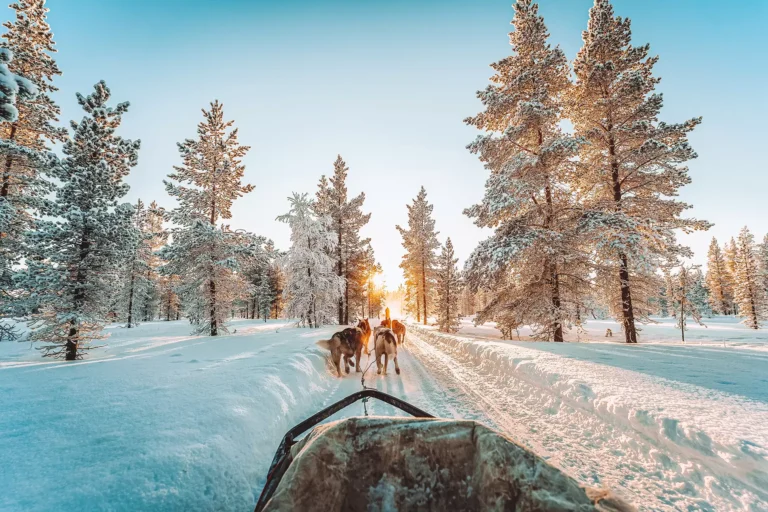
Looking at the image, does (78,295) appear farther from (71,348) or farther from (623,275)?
(623,275)

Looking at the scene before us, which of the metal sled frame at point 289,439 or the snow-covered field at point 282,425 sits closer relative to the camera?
the metal sled frame at point 289,439

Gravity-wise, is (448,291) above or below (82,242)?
below

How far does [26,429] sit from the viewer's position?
316 cm

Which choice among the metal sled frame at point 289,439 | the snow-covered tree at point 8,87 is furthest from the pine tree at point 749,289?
the snow-covered tree at point 8,87

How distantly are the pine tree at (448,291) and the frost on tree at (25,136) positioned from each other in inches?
1146

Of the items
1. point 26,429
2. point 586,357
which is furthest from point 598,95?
point 26,429

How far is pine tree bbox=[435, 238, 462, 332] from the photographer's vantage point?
3003 centimetres

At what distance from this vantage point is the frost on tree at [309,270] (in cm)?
2375

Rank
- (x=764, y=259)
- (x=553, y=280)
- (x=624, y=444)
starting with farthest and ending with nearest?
(x=764, y=259) → (x=553, y=280) → (x=624, y=444)

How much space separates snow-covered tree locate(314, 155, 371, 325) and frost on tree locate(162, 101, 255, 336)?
34.5 feet

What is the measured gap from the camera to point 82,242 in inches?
399

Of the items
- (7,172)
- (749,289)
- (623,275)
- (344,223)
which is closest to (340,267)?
(344,223)

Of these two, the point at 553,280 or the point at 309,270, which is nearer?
the point at 553,280

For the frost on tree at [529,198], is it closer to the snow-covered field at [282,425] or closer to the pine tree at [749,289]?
the snow-covered field at [282,425]
